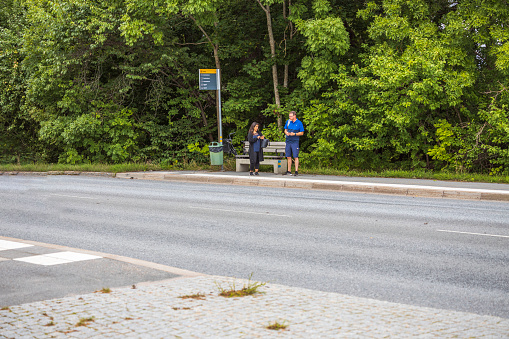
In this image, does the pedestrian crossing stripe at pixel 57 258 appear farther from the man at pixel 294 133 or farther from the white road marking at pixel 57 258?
the man at pixel 294 133

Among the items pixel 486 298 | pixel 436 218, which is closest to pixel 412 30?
pixel 436 218

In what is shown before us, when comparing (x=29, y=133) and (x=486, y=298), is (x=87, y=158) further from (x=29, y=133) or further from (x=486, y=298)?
(x=486, y=298)

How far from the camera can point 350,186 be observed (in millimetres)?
15578

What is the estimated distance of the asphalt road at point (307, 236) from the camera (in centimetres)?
629

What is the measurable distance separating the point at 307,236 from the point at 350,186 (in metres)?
6.90

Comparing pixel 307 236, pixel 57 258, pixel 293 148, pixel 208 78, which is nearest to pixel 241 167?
pixel 293 148

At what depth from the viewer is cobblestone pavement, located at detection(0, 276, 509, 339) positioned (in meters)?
4.13

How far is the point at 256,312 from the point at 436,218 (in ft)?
22.8

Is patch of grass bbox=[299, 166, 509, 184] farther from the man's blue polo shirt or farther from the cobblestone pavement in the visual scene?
the cobblestone pavement

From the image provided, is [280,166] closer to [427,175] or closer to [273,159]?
[273,159]

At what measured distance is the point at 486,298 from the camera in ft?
18.7

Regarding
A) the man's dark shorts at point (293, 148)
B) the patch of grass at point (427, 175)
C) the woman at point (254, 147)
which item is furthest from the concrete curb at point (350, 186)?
the patch of grass at point (427, 175)

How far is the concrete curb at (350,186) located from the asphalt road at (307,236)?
780mm

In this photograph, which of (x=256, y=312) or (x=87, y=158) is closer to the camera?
(x=256, y=312)
